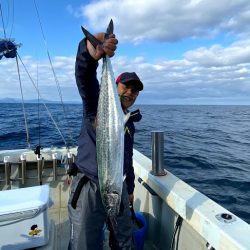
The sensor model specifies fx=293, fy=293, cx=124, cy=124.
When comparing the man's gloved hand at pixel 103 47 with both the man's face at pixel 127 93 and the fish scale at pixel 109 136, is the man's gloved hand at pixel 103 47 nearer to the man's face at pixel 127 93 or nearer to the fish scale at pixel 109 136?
the fish scale at pixel 109 136

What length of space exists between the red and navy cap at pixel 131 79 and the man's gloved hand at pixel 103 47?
65 cm

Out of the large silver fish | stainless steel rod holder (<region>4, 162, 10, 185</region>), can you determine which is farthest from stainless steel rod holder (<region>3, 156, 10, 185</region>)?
the large silver fish

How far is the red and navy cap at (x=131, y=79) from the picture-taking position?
2.67 meters

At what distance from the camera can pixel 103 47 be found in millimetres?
1937

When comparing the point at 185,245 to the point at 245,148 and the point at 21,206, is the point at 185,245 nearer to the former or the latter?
the point at 21,206

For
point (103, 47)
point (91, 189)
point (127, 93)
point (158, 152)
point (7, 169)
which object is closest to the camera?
point (103, 47)

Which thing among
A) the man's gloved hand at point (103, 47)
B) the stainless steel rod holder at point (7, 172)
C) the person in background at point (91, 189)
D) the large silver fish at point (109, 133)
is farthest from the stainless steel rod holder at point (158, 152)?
the stainless steel rod holder at point (7, 172)

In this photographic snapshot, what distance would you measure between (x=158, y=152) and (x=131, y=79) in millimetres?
1353

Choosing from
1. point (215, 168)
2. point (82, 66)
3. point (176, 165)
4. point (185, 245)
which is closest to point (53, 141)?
point (176, 165)

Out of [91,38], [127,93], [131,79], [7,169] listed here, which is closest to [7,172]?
[7,169]

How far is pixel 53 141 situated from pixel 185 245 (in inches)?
359

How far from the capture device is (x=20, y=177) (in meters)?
4.79

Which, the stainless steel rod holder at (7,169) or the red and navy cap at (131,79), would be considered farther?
the stainless steel rod holder at (7,169)

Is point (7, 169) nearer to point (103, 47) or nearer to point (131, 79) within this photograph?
point (131, 79)
